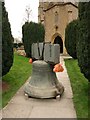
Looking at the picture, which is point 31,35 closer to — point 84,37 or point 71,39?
point 71,39

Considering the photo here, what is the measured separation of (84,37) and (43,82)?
2088 millimetres

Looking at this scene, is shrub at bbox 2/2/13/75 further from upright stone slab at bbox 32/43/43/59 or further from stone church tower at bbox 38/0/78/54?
stone church tower at bbox 38/0/78/54

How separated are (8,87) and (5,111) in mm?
2865

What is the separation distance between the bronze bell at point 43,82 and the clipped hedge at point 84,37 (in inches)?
45.7

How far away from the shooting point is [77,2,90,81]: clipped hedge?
7078mm

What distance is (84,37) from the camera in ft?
23.7

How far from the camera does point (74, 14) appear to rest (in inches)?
1298

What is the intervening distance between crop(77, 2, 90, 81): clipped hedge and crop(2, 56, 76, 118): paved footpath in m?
1.22

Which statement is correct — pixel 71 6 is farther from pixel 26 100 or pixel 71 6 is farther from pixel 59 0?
pixel 26 100

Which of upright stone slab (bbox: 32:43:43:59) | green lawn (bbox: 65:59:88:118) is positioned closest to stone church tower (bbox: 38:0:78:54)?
green lawn (bbox: 65:59:88:118)

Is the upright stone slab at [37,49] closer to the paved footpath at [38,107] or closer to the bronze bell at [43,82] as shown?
the bronze bell at [43,82]

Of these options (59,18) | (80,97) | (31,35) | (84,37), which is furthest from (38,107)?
(59,18)

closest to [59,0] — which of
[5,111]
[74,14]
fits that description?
[74,14]

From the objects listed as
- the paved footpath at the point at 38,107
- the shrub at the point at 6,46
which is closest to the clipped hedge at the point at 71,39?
the shrub at the point at 6,46
